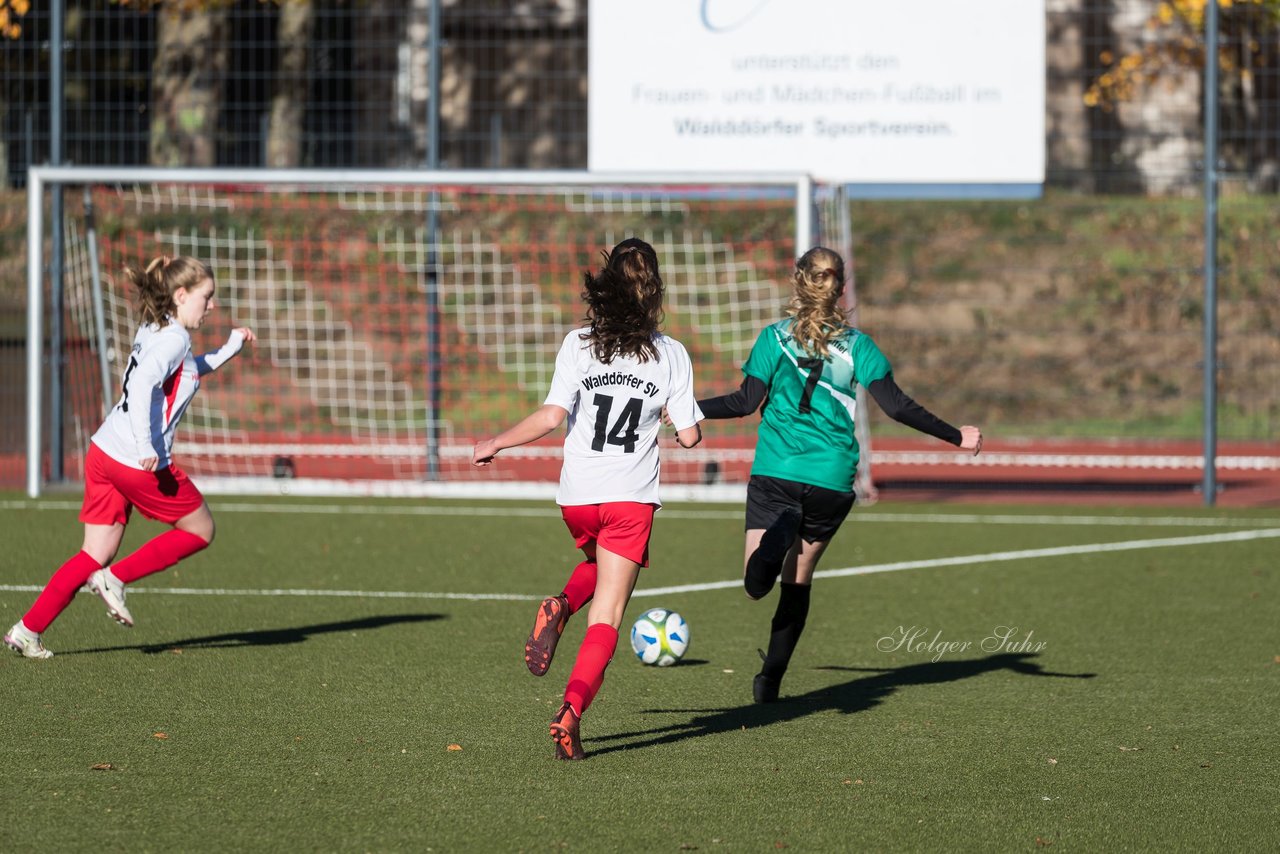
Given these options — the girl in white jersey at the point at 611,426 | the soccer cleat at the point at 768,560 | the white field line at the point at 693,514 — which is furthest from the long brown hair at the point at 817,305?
the white field line at the point at 693,514

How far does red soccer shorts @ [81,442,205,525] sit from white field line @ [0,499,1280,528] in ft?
17.8

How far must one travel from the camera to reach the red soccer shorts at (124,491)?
22.5ft

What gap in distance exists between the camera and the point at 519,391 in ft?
54.7

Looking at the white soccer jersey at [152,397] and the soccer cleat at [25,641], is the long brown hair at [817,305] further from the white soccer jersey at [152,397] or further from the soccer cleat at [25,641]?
the soccer cleat at [25,641]

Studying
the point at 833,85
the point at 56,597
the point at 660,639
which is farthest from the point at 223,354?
the point at 833,85

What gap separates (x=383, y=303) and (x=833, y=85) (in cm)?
605

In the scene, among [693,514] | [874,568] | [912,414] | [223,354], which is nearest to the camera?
[912,414]

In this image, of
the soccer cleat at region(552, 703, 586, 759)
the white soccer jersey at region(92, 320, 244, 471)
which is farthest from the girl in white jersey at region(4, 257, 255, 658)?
the soccer cleat at region(552, 703, 586, 759)

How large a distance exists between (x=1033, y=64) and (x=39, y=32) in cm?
852

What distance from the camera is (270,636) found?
7578mm

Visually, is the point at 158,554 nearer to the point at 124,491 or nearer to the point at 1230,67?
the point at 124,491

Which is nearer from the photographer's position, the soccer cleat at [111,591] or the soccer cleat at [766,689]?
the soccer cleat at [766,689]

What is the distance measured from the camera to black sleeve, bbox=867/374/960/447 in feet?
Result: 19.8

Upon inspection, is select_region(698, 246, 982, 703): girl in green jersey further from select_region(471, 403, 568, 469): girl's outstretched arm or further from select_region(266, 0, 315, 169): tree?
select_region(266, 0, 315, 169): tree
